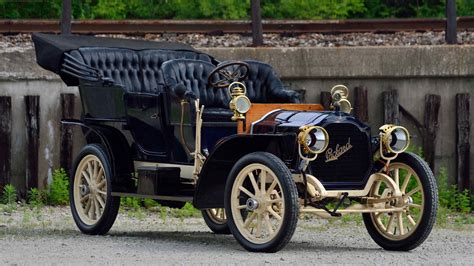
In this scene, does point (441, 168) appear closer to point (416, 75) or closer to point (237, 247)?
point (416, 75)

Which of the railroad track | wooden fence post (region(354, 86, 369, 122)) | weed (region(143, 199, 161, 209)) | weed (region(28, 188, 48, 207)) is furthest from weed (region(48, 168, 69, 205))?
wooden fence post (region(354, 86, 369, 122))

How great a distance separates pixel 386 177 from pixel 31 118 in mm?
6515

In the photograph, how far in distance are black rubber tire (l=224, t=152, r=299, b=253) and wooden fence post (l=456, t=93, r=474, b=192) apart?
631cm

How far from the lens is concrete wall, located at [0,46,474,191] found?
1662cm

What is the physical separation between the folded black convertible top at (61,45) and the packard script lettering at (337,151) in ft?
11.0

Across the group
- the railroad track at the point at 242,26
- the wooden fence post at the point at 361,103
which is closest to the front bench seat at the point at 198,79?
the wooden fence post at the point at 361,103

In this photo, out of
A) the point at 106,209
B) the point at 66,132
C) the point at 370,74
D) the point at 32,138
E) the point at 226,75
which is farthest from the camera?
the point at 370,74

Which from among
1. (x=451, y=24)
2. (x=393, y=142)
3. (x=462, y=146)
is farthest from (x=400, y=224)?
(x=451, y=24)

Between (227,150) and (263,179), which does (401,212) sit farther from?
(227,150)

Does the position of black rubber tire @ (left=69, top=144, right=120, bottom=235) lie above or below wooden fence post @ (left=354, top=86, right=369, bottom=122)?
below

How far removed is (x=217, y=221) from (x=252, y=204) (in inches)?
96.8

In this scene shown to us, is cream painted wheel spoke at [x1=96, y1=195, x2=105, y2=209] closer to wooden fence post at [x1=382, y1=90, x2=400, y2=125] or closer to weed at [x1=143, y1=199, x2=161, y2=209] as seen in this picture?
weed at [x1=143, y1=199, x2=161, y2=209]

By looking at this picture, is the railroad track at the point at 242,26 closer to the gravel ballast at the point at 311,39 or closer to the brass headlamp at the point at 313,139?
the gravel ballast at the point at 311,39

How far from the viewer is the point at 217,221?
13.1 m
